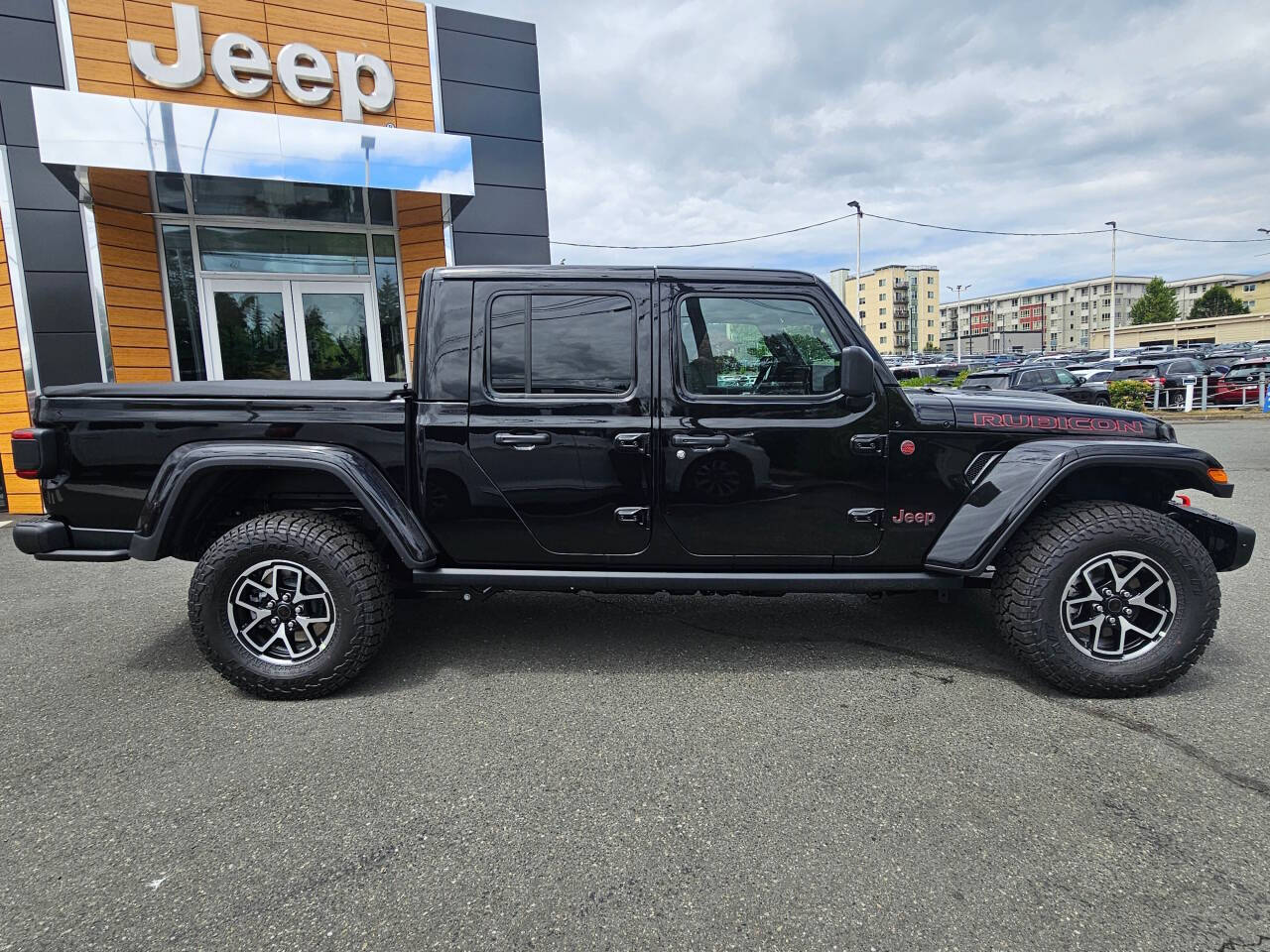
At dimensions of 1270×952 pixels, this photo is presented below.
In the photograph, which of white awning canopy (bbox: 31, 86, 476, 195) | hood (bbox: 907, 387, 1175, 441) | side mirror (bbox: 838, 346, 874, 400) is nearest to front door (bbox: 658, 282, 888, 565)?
side mirror (bbox: 838, 346, 874, 400)

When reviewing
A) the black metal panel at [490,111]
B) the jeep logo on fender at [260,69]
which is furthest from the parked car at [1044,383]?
the jeep logo on fender at [260,69]

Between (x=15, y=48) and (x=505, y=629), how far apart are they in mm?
8712

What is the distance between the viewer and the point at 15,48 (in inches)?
283

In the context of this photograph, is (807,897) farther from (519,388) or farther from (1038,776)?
(519,388)

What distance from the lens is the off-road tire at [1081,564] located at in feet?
9.43

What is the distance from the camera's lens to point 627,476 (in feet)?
10.0

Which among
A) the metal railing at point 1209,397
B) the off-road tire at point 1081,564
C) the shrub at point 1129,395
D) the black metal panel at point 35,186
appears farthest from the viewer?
the shrub at point 1129,395

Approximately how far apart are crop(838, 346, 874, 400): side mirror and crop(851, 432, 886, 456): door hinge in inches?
8.4

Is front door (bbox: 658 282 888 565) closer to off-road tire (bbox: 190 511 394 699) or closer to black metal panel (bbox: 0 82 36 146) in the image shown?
off-road tire (bbox: 190 511 394 699)

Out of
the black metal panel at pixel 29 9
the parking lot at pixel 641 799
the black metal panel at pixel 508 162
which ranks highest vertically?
the black metal panel at pixel 29 9

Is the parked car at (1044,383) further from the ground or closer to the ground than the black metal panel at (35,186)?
closer to the ground

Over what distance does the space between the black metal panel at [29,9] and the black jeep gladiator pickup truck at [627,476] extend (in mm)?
7239

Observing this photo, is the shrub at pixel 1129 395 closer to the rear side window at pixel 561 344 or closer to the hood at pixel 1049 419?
the hood at pixel 1049 419

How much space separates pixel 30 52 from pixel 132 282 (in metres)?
2.46
